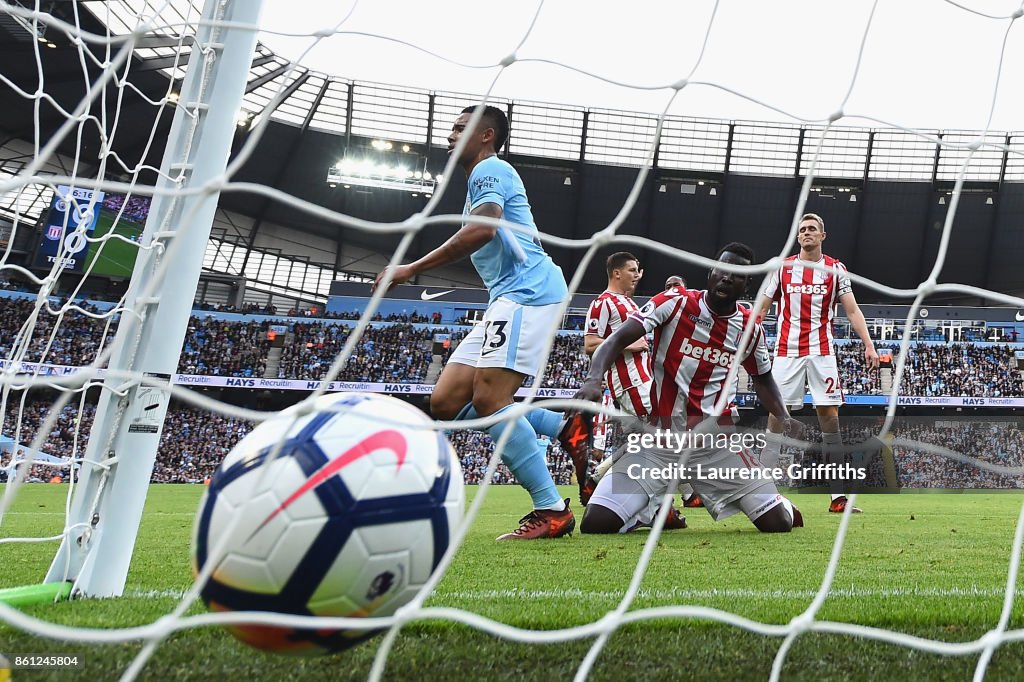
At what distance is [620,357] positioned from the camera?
220 inches

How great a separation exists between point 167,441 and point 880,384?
64.2 ft

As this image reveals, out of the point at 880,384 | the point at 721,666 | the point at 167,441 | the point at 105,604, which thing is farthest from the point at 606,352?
the point at 880,384

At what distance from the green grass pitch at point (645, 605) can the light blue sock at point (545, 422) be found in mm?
600

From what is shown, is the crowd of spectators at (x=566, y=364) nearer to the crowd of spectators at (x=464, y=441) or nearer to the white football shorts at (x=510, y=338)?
the crowd of spectators at (x=464, y=441)

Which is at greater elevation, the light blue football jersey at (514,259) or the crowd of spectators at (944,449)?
the light blue football jersey at (514,259)

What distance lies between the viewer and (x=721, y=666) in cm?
145

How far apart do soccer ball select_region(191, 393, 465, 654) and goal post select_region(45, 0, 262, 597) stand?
82 cm

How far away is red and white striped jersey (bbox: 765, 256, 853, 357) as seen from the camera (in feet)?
17.6

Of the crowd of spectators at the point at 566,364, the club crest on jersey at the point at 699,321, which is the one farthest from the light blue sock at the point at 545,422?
the crowd of spectators at the point at 566,364

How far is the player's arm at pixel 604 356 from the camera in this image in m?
2.52

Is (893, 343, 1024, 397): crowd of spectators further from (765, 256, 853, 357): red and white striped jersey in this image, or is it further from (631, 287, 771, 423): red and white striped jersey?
(631, 287, 771, 423): red and white striped jersey

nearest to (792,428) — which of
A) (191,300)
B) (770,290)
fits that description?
(770,290)

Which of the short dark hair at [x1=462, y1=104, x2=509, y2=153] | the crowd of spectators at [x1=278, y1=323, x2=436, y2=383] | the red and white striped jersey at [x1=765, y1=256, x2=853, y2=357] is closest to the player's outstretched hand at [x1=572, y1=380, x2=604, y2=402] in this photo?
the short dark hair at [x1=462, y1=104, x2=509, y2=153]

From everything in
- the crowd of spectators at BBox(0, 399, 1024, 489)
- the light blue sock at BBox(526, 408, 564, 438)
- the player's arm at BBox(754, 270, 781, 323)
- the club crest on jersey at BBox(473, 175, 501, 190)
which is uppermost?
the club crest on jersey at BBox(473, 175, 501, 190)
